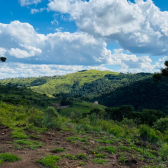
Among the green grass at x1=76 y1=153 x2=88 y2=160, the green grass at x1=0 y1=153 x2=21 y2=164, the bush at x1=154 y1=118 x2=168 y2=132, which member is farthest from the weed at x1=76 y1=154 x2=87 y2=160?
the bush at x1=154 y1=118 x2=168 y2=132

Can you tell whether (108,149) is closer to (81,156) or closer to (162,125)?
(81,156)

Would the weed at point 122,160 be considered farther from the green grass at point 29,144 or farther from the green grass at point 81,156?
the green grass at point 29,144

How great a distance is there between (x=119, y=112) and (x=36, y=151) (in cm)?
6675

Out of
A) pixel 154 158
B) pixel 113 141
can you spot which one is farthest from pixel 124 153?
pixel 113 141

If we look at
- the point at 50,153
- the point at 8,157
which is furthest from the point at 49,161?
the point at 8,157

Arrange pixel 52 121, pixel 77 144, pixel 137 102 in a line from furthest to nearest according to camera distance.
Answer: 1. pixel 137 102
2. pixel 52 121
3. pixel 77 144

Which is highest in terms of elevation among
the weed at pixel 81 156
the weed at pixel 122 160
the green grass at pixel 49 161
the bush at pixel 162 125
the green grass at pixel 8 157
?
the green grass at pixel 8 157

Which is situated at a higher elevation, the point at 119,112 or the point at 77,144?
the point at 77,144

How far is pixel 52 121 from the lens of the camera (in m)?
14.1

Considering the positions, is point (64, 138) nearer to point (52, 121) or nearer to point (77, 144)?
point (77, 144)

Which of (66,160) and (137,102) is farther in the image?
(137,102)

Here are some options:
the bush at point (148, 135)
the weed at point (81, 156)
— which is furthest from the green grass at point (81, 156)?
the bush at point (148, 135)

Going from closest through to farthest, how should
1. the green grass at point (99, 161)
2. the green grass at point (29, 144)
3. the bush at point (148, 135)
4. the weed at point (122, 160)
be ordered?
the green grass at point (99, 161) < the weed at point (122, 160) < the green grass at point (29, 144) < the bush at point (148, 135)

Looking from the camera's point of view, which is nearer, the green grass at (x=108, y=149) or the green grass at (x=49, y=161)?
the green grass at (x=49, y=161)
